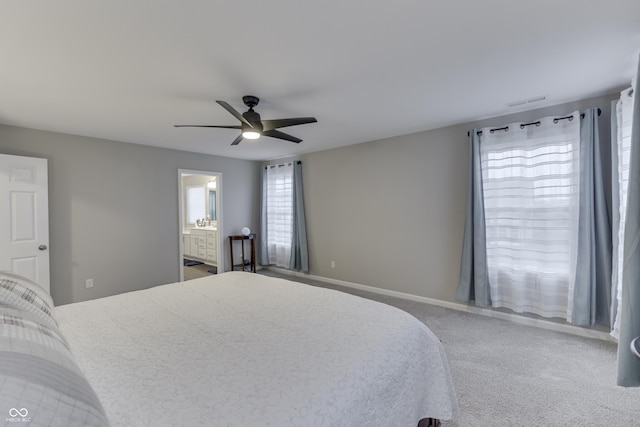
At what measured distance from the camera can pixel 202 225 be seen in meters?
7.50

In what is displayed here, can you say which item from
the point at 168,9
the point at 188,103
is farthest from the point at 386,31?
the point at 188,103

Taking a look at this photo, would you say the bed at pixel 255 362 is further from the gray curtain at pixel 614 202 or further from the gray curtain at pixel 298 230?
the gray curtain at pixel 298 230

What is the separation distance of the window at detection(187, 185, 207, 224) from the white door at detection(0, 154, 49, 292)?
431 centimetres

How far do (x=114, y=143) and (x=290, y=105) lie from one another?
2975 millimetres

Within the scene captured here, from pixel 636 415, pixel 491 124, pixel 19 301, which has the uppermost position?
pixel 491 124

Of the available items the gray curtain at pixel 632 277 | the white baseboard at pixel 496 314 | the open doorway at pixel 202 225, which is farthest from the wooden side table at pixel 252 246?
the gray curtain at pixel 632 277

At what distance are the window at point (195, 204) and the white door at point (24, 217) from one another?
170 inches

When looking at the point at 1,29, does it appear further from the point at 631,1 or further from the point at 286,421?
the point at 631,1

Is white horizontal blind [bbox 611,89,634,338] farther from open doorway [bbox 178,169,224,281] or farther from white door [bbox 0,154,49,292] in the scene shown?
white door [bbox 0,154,49,292]

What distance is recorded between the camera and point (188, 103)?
9.08 ft

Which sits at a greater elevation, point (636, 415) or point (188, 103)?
point (188, 103)

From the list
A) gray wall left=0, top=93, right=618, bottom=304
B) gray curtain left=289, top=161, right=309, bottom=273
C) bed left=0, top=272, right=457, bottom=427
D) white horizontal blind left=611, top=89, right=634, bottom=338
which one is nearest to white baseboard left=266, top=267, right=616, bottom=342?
gray wall left=0, top=93, right=618, bottom=304

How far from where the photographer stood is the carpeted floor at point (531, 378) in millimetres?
1826

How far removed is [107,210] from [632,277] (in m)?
5.48
